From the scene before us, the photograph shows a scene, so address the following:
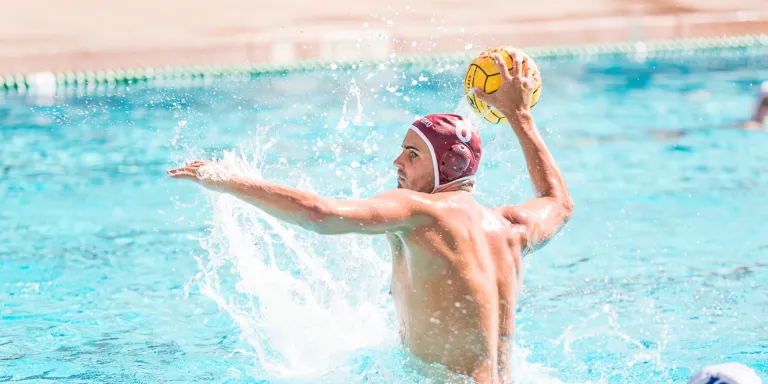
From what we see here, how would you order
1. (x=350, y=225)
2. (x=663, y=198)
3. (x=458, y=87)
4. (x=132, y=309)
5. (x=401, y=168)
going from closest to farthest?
(x=350, y=225)
(x=401, y=168)
(x=132, y=309)
(x=663, y=198)
(x=458, y=87)

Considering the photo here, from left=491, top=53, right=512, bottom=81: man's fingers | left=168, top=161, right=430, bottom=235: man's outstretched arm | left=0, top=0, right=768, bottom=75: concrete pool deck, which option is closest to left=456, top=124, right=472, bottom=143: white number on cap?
left=168, top=161, right=430, bottom=235: man's outstretched arm

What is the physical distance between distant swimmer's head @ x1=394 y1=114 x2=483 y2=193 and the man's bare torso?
70 mm

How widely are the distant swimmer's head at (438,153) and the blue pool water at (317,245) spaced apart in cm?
57

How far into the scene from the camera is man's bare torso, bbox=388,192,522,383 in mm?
2756

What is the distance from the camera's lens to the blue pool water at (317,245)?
403 centimetres

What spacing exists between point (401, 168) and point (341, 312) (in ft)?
4.65

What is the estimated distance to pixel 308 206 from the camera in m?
2.45

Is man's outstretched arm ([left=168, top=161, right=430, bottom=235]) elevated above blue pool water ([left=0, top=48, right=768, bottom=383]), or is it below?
above

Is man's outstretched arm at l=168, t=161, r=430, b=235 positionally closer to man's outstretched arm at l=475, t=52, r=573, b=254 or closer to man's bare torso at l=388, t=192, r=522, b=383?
man's bare torso at l=388, t=192, r=522, b=383

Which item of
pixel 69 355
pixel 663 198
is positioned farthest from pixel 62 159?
pixel 663 198

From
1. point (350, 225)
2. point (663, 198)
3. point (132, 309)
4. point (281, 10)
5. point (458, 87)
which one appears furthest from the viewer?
point (281, 10)

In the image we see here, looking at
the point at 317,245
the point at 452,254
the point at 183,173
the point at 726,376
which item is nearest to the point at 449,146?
the point at 452,254

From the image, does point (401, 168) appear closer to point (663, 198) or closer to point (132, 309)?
point (132, 309)

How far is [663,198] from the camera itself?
6922 millimetres
